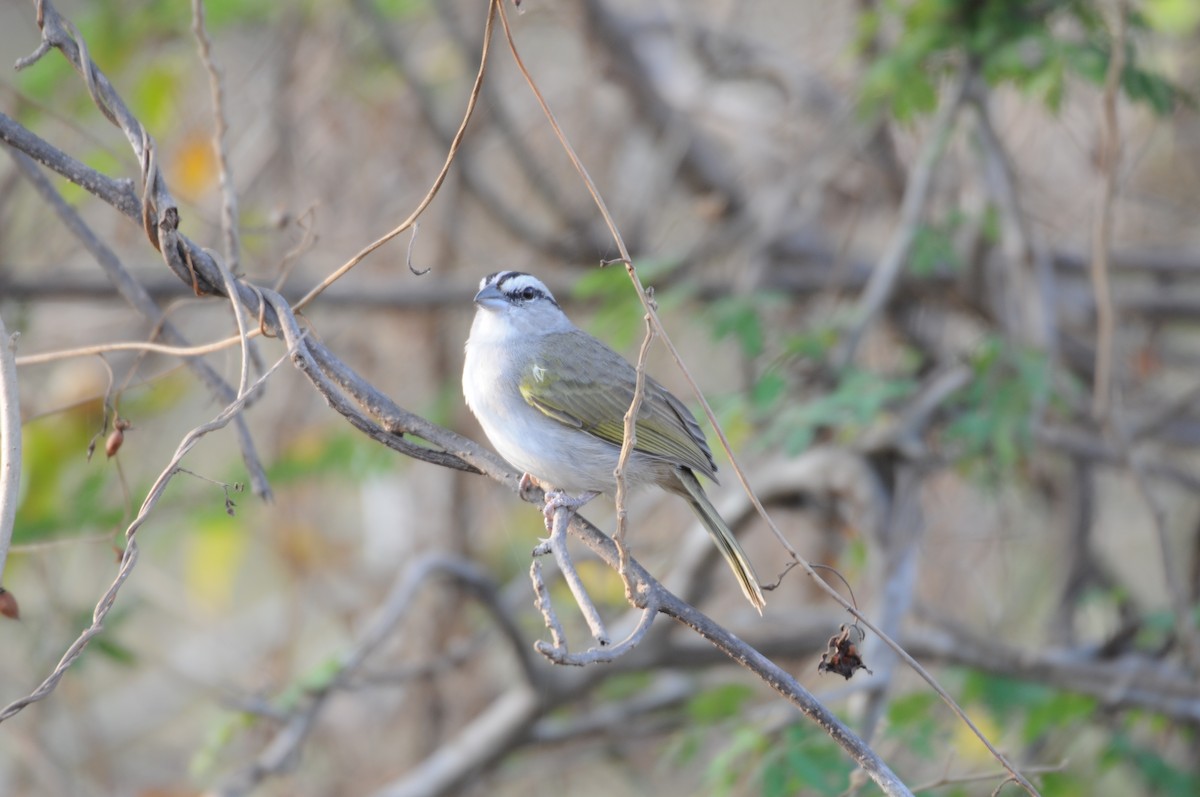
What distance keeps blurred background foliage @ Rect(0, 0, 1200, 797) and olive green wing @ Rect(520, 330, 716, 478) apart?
74cm

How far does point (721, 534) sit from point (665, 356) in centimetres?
342

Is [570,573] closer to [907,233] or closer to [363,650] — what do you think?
[363,650]

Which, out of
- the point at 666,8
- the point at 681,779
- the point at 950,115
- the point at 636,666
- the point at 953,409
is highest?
the point at 666,8

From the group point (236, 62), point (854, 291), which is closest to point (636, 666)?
point (854, 291)

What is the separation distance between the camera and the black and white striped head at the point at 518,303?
14.0 ft

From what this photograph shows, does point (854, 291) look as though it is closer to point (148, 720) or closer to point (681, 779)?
point (681, 779)

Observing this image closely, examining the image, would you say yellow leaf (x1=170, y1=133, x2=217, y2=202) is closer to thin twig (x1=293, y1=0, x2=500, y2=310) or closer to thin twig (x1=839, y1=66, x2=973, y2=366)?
thin twig (x1=839, y1=66, x2=973, y2=366)

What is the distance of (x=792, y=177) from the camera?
6.28m

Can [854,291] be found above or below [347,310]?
below

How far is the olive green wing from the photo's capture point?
3.84m

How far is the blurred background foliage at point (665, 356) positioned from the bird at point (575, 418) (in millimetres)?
838

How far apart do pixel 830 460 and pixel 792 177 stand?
1732 mm

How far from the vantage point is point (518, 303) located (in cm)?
436

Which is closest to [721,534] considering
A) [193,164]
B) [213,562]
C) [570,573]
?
[570,573]
